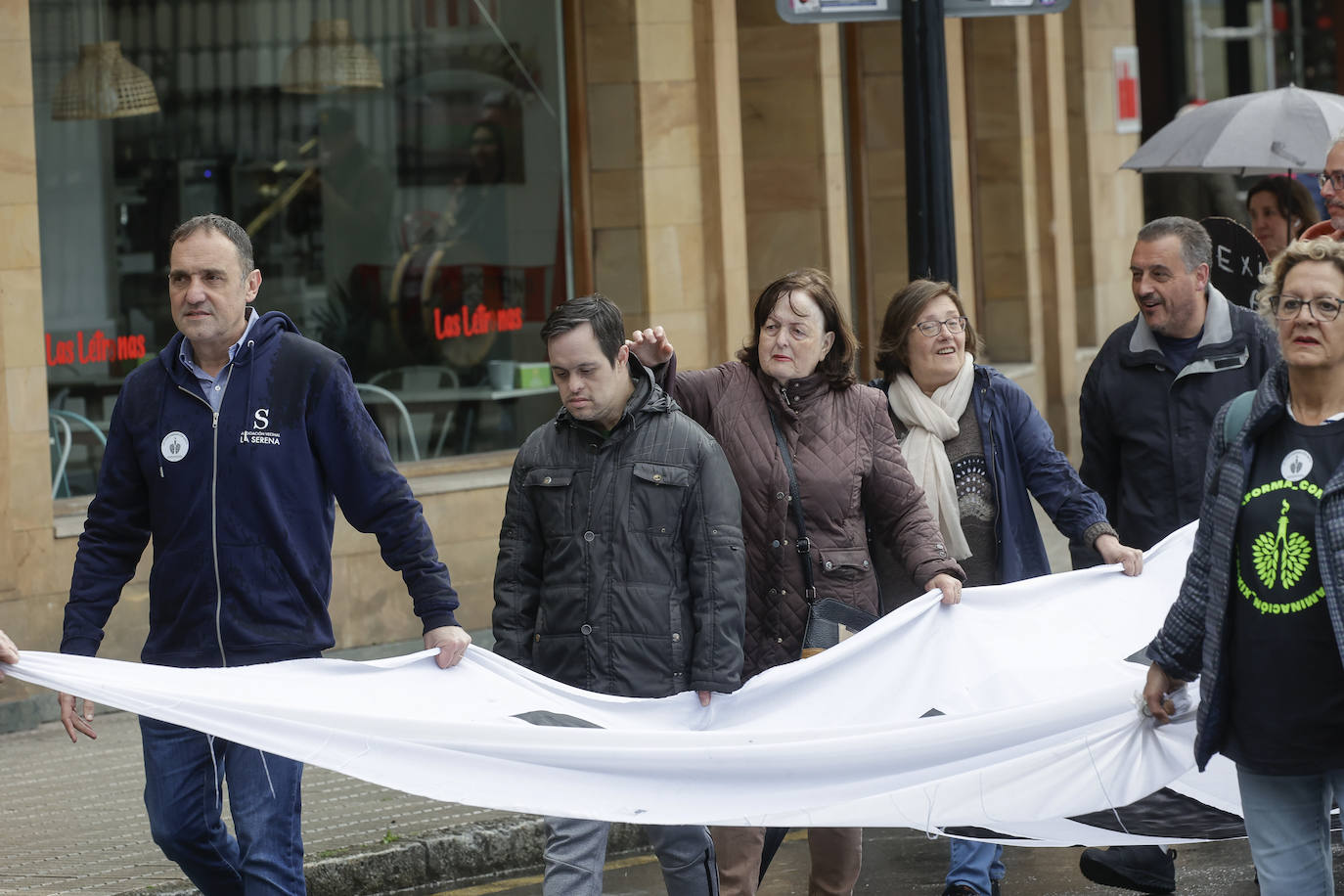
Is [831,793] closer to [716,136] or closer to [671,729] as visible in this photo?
[671,729]

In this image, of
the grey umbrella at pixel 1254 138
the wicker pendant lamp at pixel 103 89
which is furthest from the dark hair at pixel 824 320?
the wicker pendant lamp at pixel 103 89

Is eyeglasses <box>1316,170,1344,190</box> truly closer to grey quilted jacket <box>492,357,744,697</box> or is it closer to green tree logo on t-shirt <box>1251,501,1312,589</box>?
grey quilted jacket <box>492,357,744,697</box>

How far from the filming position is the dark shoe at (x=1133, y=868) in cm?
669

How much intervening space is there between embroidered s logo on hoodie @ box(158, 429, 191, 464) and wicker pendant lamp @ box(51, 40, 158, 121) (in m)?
5.27

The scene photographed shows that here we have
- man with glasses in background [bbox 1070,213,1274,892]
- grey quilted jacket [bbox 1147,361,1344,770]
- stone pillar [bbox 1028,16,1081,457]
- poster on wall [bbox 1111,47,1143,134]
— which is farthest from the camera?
poster on wall [bbox 1111,47,1143,134]

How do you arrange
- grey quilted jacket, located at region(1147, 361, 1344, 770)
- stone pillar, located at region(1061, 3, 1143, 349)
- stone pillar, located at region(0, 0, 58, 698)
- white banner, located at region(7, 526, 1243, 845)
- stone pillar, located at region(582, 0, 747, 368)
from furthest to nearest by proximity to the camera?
stone pillar, located at region(1061, 3, 1143, 349)
stone pillar, located at region(582, 0, 747, 368)
stone pillar, located at region(0, 0, 58, 698)
white banner, located at region(7, 526, 1243, 845)
grey quilted jacket, located at region(1147, 361, 1344, 770)

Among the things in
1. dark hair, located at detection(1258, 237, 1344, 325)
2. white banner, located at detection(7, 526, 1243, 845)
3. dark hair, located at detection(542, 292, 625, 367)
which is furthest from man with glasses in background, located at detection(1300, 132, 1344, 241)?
dark hair, located at detection(542, 292, 625, 367)

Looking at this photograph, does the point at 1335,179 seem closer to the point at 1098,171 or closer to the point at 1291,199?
the point at 1291,199

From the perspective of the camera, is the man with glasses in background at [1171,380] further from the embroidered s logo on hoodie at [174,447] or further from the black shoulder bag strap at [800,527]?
the embroidered s logo on hoodie at [174,447]

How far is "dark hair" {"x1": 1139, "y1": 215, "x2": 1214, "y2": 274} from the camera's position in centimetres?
684

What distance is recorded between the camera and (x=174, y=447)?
5297 millimetres

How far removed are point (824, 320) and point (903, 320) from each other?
1.87ft

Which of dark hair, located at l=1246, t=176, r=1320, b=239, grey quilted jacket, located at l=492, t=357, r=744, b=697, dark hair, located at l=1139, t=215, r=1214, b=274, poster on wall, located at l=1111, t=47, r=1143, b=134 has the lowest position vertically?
grey quilted jacket, located at l=492, t=357, r=744, b=697

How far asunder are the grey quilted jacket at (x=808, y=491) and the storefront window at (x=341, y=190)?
4882 millimetres
